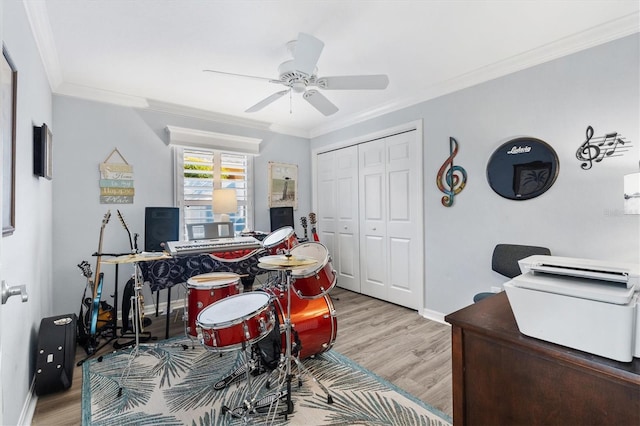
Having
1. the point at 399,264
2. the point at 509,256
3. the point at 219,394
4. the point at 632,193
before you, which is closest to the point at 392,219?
the point at 399,264

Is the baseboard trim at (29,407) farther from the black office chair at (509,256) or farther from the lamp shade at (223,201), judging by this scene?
the black office chair at (509,256)

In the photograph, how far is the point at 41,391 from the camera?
6.61ft

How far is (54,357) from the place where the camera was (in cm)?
206

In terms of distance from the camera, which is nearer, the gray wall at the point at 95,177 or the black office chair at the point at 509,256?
the black office chair at the point at 509,256

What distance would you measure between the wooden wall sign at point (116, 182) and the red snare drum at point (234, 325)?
2.33 m

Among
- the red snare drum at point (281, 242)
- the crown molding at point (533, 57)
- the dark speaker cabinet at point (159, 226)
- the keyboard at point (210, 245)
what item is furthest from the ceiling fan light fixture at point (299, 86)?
the dark speaker cabinet at point (159, 226)

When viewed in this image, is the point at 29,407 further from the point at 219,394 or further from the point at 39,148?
the point at 39,148

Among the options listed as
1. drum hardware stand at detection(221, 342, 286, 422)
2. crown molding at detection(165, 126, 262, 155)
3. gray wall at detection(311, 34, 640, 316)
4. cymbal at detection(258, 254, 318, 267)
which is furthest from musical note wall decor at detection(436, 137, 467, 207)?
crown molding at detection(165, 126, 262, 155)

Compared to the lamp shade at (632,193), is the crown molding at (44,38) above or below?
above

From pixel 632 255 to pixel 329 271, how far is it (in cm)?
214

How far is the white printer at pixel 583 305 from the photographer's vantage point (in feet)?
2.39

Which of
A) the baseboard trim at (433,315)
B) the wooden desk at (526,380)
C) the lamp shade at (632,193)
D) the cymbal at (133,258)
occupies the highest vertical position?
the lamp shade at (632,193)

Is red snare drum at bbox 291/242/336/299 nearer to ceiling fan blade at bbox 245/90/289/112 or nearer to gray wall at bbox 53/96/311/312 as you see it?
ceiling fan blade at bbox 245/90/289/112

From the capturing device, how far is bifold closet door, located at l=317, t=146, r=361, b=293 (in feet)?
14.0
